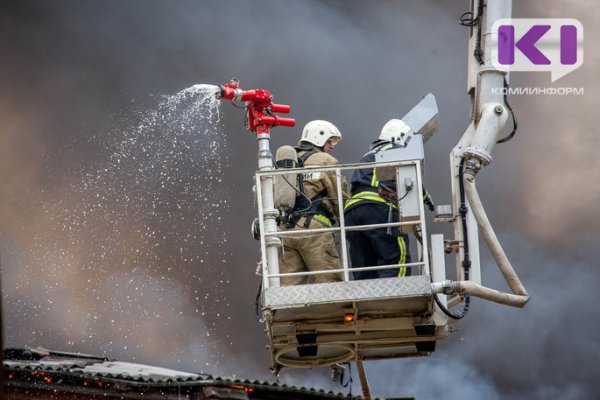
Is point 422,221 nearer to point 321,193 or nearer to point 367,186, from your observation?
point 367,186

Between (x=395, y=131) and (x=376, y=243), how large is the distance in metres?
1.41

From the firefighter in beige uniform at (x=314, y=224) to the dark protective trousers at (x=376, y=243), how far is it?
22 centimetres

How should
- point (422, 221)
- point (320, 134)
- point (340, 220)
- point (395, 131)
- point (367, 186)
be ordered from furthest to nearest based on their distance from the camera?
point (320, 134) < point (395, 131) < point (367, 186) < point (422, 221) < point (340, 220)

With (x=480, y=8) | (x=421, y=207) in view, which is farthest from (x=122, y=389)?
(x=480, y=8)

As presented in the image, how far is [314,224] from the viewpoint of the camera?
1096cm

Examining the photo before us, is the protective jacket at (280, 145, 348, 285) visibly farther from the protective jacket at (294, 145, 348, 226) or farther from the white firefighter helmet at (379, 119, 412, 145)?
the white firefighter helmet at (379, 119, 412, 145)

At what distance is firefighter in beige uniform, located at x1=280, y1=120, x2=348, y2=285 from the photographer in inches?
429

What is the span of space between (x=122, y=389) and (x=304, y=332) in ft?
16.0

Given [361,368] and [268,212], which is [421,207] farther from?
[361,368]

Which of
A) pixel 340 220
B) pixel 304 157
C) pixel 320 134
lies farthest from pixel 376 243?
pixel 320 134

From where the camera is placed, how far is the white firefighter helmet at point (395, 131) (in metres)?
11.3

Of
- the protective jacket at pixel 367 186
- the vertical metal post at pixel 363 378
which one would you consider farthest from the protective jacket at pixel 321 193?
the vertical metal post at pixel 363 378

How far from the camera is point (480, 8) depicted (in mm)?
12117

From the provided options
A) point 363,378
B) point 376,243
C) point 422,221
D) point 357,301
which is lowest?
point 363,378
